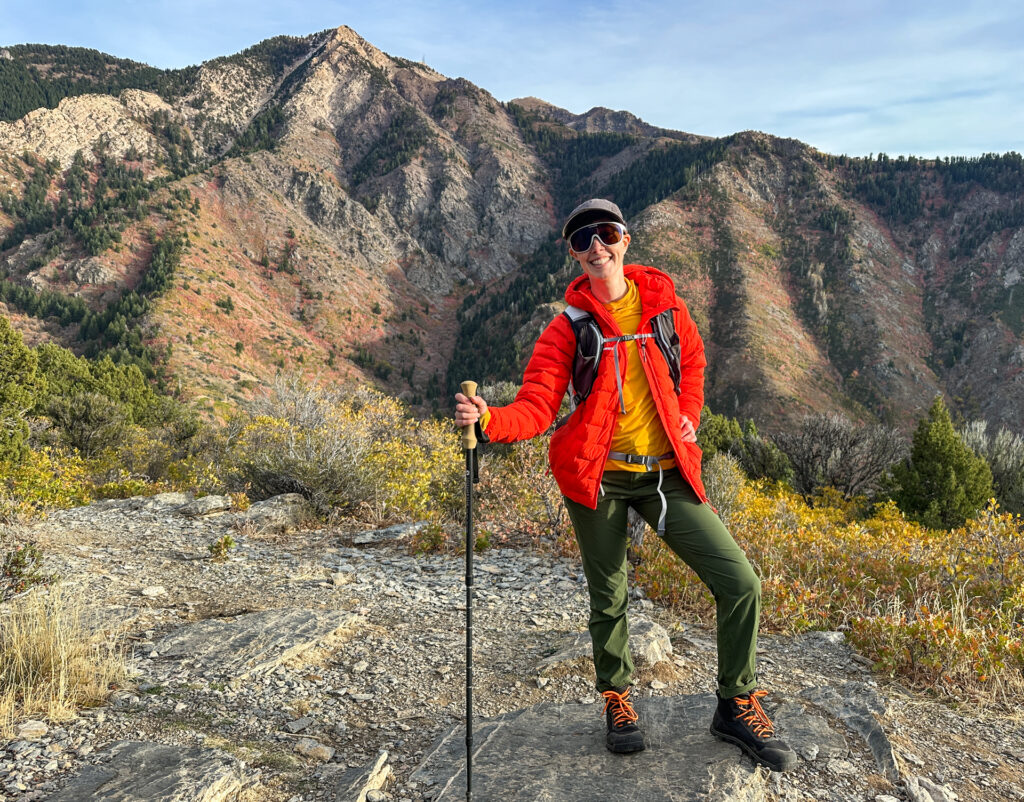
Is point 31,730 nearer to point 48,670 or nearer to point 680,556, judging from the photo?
point 48,670

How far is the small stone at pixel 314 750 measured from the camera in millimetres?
2727

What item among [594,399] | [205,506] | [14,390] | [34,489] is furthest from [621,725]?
[14,390]

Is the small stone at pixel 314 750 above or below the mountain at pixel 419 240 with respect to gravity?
below

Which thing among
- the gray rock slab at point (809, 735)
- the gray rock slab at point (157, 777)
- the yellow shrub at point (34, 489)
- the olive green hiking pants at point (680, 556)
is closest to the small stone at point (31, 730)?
the gray rock slab at point (157, 777)

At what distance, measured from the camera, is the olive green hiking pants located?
2396mm

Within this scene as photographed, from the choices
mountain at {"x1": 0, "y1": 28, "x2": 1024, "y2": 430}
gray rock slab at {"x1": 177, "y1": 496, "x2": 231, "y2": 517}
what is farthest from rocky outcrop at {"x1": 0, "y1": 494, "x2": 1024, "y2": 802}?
mountain at {"x1": 0, "y1": 28, "x2": 1024, "y2": 430}

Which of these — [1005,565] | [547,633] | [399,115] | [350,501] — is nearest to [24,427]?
[350,501]

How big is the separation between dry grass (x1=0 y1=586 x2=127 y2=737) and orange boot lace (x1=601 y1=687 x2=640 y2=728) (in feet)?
8.31

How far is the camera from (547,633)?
448cm

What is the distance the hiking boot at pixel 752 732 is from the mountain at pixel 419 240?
56808 mm

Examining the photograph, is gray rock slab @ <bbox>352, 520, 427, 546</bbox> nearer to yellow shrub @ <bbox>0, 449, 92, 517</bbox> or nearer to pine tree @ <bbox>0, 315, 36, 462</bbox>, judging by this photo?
yellow shrub @ <bbox>0, 449, 92, 517</bbox>

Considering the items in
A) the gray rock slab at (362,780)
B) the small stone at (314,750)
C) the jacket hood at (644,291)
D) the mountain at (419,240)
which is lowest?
the small stone at (314,750)

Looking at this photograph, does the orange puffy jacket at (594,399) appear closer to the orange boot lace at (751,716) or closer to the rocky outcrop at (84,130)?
the orange boot lace at (751,716)

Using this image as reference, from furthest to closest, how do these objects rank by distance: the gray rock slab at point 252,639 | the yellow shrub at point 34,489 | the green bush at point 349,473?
the green bush at point 349,473, the yellow shrub at point 34,489, the gray rock slab at point 252,639
